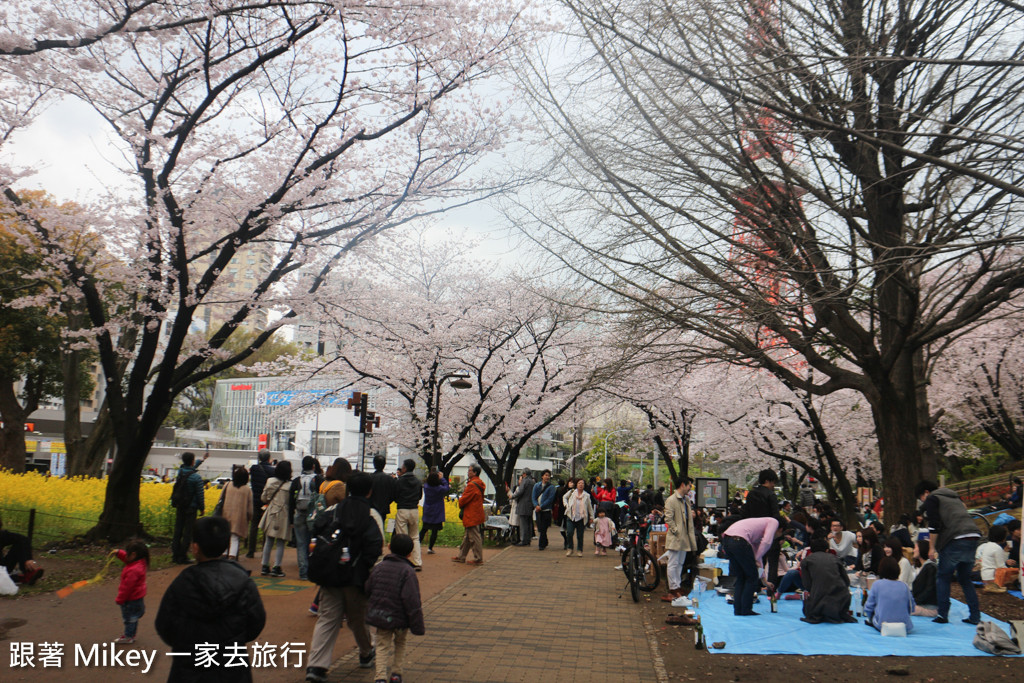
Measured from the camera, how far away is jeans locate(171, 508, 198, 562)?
35.8 feet

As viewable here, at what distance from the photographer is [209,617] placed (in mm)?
3719

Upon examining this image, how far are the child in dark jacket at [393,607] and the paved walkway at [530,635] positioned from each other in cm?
61

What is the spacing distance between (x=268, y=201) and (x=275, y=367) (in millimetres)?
12274

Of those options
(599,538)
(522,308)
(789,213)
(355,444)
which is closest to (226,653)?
(789,213)

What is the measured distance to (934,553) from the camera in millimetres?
10023

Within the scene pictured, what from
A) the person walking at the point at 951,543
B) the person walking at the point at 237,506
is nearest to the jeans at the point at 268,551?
the person walking at the point at 237,506

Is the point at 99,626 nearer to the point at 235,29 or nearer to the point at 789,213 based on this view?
the point at 235,29

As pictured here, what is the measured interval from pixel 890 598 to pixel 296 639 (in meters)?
6.43

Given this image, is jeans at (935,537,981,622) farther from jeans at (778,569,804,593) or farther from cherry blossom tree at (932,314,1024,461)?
cherry blossom tree at (932,314,1024,461)

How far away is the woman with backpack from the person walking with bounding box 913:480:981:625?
8.27 m

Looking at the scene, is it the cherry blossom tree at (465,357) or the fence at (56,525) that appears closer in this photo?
the fence at (56,525)

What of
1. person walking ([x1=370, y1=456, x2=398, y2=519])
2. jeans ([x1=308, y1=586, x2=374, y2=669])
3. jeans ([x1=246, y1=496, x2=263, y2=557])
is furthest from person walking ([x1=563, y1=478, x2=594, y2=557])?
jeans ([x1=308, y1=586, x2=374, y2=669])

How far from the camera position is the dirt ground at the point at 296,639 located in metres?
6.66

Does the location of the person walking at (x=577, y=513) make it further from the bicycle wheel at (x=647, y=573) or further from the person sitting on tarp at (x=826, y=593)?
the person sitting on tarp at (x=826, y=593)
